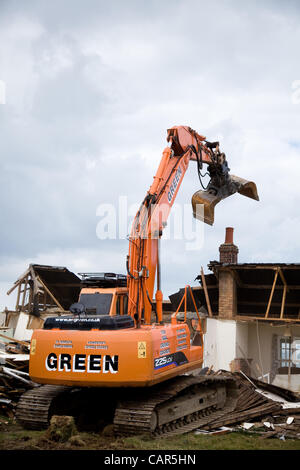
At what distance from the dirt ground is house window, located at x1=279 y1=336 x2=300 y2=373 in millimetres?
10718

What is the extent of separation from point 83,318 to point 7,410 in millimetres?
3256

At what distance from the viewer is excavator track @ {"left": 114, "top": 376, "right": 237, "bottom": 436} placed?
9.16 m

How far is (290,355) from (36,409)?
1312 cm

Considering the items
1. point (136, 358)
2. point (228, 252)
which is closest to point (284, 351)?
point (228, 252)

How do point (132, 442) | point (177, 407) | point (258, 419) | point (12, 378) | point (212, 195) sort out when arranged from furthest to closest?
point (212, 195) < point (12, 378) < point (258, 419) < point (177, 407) < point (132, 442)

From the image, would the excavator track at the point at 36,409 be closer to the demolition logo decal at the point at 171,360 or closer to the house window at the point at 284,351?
the demolition logo decal at the point at 171,360

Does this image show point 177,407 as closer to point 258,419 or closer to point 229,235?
point 258,419

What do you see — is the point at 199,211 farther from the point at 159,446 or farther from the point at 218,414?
the point at 159,446

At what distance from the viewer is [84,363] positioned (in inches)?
364

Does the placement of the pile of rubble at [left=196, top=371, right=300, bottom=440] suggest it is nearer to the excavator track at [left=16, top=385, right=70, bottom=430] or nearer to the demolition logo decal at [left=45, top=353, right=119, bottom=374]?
the demolition logo decal at [left=45, top=353, right=119, bottom=374]

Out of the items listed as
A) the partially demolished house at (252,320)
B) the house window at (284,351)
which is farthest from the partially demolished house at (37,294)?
the house window at (284,351)

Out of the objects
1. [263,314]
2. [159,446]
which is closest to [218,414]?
[159,446]

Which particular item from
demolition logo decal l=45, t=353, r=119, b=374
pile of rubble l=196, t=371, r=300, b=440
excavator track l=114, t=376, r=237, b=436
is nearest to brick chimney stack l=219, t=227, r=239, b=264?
pile of rubble l=196, t=371, r=300, b=440

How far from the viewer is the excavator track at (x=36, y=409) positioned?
9867mm
